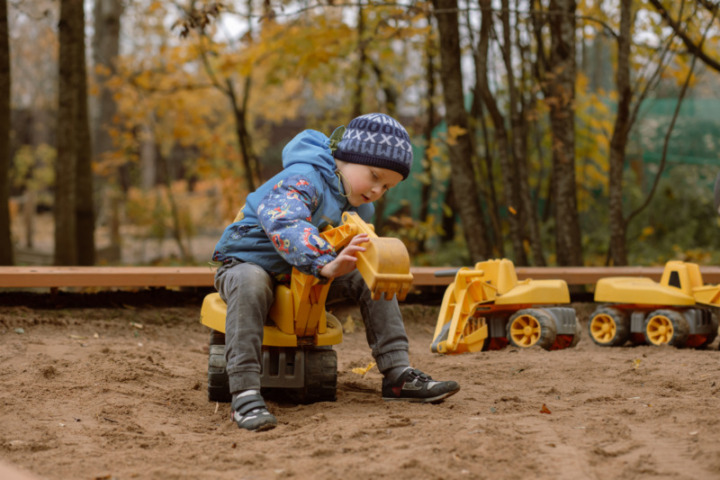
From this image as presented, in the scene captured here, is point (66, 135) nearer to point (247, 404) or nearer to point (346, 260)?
point (247, 404)

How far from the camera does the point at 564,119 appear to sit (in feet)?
19.7

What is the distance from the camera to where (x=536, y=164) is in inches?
347

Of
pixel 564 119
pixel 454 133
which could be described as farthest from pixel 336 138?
pixel 564 119

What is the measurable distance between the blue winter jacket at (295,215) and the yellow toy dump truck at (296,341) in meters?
0.11

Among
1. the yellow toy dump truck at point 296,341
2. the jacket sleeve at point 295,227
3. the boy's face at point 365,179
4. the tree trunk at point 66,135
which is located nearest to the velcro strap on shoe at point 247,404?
the yellow toy dump truck at point 296,341

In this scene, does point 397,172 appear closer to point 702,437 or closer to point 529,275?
point 702,437

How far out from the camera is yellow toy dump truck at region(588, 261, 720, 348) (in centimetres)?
407

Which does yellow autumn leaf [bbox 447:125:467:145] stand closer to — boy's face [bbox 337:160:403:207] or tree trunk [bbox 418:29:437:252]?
tree trunk [bbox 418:29:437:252]

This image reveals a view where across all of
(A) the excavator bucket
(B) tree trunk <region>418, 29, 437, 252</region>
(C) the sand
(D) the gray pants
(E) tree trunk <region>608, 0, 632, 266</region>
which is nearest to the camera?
(C) the sand

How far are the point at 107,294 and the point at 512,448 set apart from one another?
11.4 ft

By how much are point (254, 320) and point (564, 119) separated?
13.3 ft

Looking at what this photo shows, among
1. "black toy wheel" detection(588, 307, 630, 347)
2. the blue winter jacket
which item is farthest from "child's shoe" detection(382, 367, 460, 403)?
"black toy wheel" detection(588, 307, 630, 347)

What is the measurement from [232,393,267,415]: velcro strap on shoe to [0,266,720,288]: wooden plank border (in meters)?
2.05

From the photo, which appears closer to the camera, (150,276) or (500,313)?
(500,313)
